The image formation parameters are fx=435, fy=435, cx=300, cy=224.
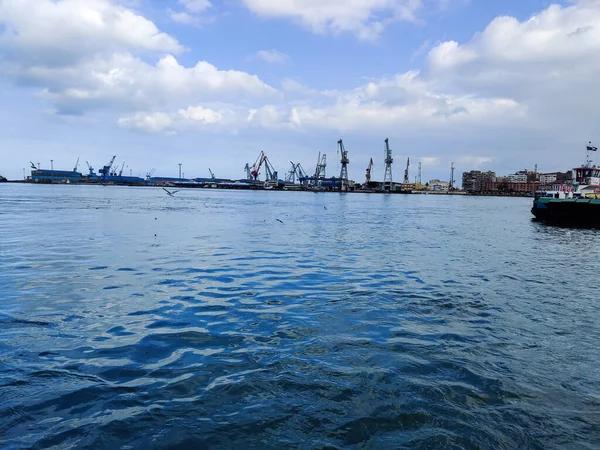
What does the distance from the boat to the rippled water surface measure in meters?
31.3

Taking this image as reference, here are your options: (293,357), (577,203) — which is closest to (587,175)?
(577,203)

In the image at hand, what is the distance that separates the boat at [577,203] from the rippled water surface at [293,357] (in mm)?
31294

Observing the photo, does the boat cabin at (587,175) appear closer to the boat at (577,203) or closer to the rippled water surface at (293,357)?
the boat at (577,203)

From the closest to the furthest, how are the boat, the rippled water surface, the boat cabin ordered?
1. the rippled water surface
2. the boat
3. the boat cabin

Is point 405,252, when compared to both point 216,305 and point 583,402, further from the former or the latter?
point 583,402

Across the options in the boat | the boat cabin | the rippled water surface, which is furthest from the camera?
the boat cabin

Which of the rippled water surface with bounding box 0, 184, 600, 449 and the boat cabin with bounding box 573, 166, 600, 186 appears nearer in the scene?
the rippled water surface with bounding box 0, 184, 600, 449

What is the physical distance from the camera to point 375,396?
6020mm

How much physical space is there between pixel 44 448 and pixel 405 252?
18263mm

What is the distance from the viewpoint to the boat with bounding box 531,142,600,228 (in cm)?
4200

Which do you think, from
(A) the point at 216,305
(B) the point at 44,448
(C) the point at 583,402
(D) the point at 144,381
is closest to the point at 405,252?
(A) the point at 216,305

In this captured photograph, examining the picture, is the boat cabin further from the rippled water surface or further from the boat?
the rippled water surface

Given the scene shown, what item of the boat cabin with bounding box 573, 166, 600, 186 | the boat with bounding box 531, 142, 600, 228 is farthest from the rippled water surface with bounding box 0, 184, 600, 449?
the boat cabin with bounding box 573, 166, 600, 186

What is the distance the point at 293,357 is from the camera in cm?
726
